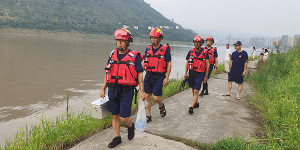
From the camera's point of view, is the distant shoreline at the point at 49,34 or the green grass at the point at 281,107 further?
the distant shoreline at the point at 49,34

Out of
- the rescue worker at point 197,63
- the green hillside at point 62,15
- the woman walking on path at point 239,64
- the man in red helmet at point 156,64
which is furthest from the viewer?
the green hillside at point 62,15

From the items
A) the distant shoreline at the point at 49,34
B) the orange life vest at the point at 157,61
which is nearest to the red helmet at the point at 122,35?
the orange life vest at the point at 157,61

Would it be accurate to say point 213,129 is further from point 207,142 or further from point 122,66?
point 122,66

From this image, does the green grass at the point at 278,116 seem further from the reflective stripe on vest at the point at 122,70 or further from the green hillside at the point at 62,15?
the green hillside at the point at 62,15

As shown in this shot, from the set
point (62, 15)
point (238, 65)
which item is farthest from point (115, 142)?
point (62, 15)

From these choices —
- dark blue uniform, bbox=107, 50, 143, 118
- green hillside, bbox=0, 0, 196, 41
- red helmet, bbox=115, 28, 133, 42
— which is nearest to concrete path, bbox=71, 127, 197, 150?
dark blue uniform, bbox=107, 50, 143, 118

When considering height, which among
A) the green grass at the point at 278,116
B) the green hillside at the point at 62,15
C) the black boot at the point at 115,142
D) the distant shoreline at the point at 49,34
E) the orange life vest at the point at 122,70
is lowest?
the black boot at the point at 115,142

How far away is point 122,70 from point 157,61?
1.28 meters

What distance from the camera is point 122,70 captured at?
9.78 ft

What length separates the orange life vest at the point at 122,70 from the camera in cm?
297

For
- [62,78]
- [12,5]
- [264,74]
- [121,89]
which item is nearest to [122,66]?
[121,89]

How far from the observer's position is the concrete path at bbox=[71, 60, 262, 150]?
3.23 metres

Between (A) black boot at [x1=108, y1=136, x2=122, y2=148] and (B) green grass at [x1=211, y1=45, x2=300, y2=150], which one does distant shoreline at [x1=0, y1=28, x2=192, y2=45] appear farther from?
(B) green grass at [x1=211, y1=45, x2=300, y2=150]

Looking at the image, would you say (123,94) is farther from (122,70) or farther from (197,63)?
(197,63)
